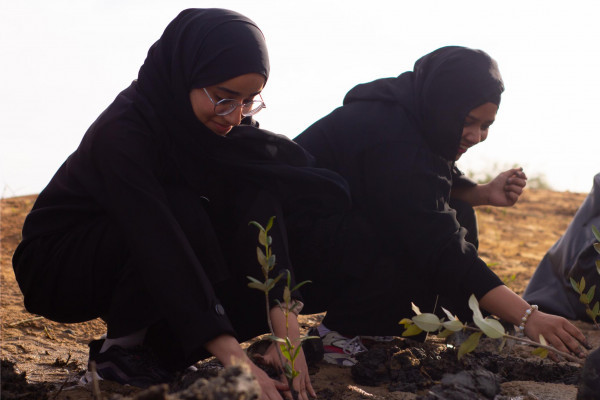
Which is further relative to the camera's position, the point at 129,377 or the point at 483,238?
the point at 483,238

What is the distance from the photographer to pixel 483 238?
7.32 meters

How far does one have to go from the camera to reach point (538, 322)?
2488 millimetres

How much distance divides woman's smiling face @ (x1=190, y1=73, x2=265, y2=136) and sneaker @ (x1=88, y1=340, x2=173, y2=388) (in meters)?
0.88

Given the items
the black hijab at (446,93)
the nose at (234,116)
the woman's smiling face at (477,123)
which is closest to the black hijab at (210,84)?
the nose at (234,116)

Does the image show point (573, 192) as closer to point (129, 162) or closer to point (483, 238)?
point (483, 238)

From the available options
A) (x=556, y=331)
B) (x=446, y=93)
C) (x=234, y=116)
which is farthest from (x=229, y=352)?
(x=446, y=93)

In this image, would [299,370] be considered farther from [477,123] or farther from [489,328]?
[477,123]

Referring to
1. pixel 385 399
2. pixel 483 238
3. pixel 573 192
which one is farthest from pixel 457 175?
pixel 573 192

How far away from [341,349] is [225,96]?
122cm

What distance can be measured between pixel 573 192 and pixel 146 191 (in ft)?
33.0

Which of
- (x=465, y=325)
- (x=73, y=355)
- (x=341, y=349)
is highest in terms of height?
(x=465, y=325)

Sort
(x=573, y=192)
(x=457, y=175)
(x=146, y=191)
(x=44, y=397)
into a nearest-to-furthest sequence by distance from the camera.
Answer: (x=44, y=397)
(x=146, y=191)
(x=457, y=175)
(x=573, y=192)

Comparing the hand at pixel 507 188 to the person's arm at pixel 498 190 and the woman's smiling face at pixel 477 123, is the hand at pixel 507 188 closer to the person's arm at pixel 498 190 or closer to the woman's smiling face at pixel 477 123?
the person's arm at pixel 498 190

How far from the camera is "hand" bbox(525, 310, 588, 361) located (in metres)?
2.43
